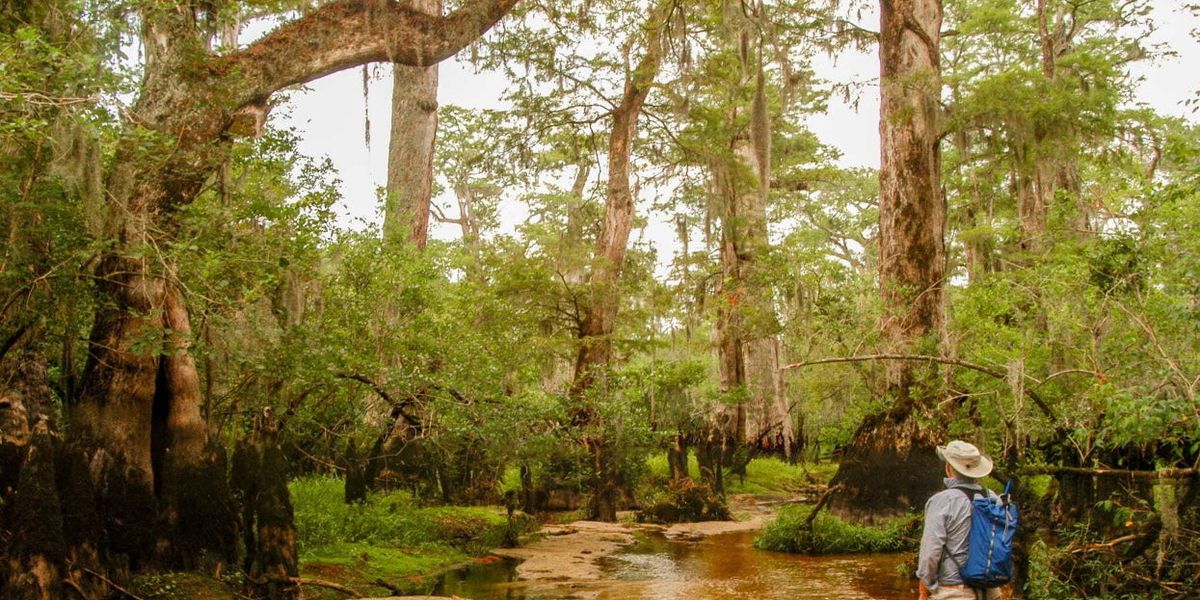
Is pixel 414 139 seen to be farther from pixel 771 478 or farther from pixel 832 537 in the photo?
Answer: pixel 771 478

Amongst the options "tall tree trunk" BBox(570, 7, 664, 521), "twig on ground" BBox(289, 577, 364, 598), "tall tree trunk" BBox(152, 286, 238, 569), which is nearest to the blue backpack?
"twig on ground" BBox(289, 577, 364, 598)

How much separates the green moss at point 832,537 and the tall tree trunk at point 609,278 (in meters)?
3.09

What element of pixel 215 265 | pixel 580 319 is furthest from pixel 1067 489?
pixel 580 319

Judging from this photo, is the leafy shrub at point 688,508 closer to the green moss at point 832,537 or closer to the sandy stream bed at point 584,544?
the sandy stream bed at point 584,544

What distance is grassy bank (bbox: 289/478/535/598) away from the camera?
364 inches

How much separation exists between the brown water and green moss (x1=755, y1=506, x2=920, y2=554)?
30 cm

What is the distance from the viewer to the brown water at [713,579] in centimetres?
906

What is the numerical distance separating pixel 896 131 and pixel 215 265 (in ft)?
32.7

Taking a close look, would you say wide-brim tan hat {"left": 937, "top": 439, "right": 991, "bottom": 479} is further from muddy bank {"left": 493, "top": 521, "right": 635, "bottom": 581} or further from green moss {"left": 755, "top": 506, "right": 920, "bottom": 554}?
green moss {"left": 755, "top": 506, "right": 920, "bottom": 554}

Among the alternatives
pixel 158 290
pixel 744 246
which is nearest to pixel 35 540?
pixel 158 290

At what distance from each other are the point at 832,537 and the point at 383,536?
5.65 metres

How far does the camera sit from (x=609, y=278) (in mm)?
17219

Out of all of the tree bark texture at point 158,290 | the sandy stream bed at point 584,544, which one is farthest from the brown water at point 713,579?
the tree bark texture at point 158,290

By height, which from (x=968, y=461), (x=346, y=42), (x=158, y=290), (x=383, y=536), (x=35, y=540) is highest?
(x=346, y=42)
